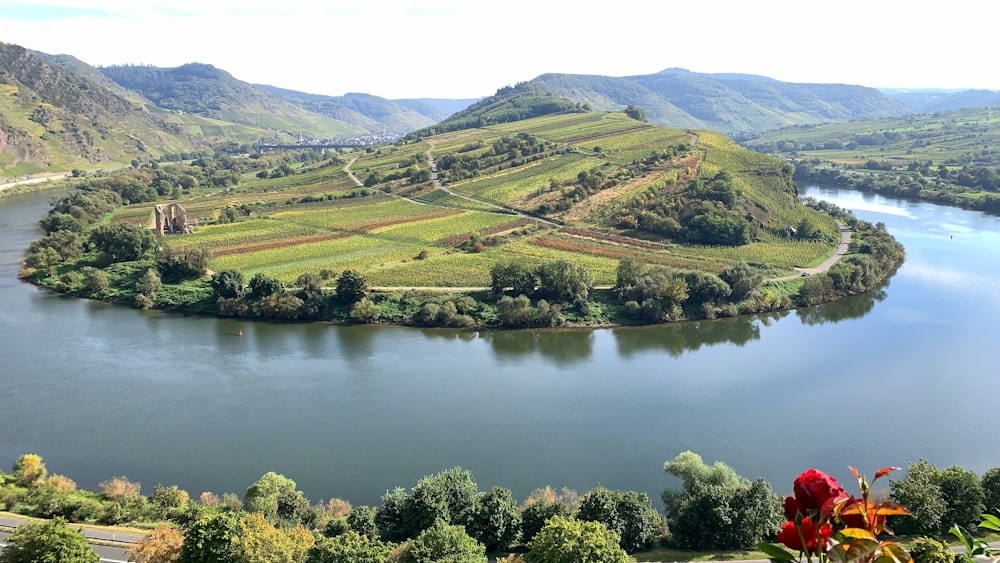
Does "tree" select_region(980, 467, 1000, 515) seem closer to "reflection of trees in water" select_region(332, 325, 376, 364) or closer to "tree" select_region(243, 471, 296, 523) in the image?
"tree" select_region(243, 471, 296, 523)

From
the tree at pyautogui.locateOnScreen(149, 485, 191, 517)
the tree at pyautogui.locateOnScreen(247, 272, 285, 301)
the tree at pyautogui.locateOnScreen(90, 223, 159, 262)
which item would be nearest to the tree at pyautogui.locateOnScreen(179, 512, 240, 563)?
the tree at pyautogui.locateOnScreen(149, 485, 191, 517)

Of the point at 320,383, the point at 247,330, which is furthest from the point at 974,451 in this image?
the point at 247,330

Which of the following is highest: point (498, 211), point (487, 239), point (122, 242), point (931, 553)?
point (498, 211)

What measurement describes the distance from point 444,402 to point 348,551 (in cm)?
1905

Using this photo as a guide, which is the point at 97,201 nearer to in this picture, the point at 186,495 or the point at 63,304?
the point at 63,304

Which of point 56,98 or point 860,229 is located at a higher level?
point 56,98

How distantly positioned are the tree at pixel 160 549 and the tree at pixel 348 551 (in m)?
4.32

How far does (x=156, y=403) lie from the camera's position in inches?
1495

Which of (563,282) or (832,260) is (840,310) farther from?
(563,282)

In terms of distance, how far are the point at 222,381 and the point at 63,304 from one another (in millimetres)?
25459

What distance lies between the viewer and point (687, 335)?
51781 millimetres

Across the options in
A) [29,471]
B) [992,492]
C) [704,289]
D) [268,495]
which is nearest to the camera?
[992,492]

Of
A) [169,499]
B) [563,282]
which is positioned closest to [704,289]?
[563,282]

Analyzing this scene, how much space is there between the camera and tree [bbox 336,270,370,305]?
175 feet
